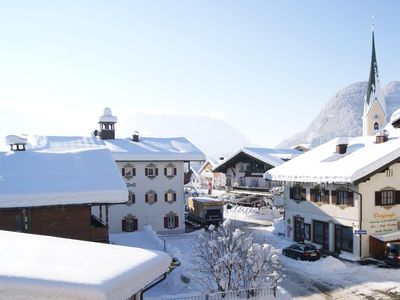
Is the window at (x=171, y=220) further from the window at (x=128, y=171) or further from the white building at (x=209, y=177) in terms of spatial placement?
the white building at (x=209, y=177)

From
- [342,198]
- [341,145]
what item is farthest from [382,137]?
[342,198]

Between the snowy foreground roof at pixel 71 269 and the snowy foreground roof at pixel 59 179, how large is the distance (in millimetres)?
10773

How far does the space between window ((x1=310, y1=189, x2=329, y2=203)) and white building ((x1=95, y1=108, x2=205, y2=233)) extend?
11.8m

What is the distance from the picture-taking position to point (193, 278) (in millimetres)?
22000

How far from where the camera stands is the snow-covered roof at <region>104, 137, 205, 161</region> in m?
37.3

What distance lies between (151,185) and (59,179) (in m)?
16.8

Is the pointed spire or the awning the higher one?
the pointed spire

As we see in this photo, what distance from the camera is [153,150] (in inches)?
1531

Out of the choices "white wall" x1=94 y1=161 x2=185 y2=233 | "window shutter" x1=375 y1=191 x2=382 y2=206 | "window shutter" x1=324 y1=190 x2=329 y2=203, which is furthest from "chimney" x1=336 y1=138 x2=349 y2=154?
"white wall" x1=94 y1=161 x2=185 y2=233

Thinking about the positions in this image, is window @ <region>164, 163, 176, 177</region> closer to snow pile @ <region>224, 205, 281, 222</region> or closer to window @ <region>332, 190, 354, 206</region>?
snow pile @ <region>224, 205, 281, 222</region>

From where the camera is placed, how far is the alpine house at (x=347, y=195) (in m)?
27.9

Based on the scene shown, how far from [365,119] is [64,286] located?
244 ft

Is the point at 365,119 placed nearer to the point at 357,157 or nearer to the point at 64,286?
the point at 357,157

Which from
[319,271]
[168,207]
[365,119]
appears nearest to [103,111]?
[168,207]
